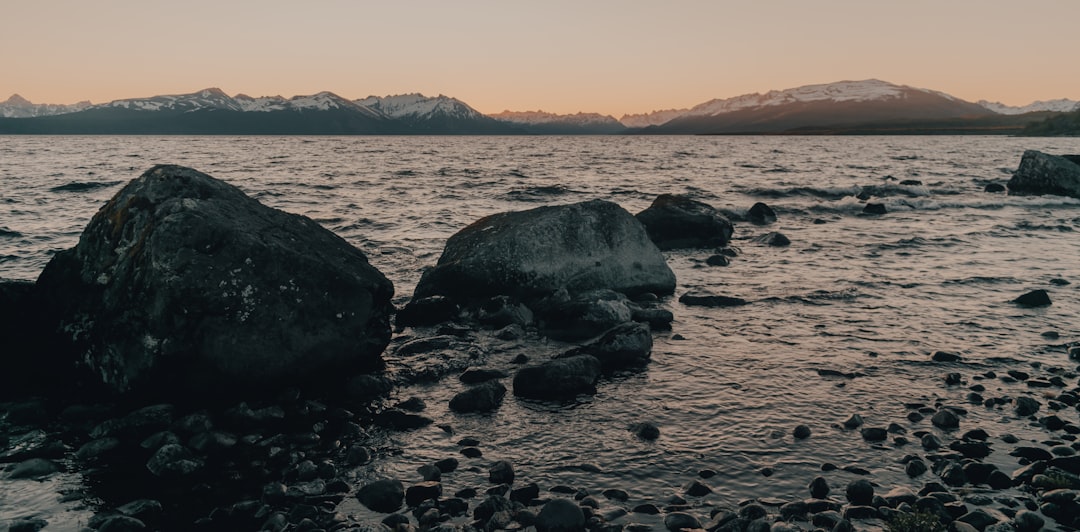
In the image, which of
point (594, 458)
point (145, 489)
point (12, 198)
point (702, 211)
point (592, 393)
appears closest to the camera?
point (145, 489)

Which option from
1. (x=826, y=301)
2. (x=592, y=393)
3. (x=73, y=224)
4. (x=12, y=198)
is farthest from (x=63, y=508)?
(x=12, y=198)

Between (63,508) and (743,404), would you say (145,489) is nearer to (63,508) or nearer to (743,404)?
(63,508)

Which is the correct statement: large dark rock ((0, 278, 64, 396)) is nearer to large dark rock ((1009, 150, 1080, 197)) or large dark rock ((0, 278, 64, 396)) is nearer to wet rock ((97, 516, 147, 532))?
wet rock ((97, 516, 147, 532))

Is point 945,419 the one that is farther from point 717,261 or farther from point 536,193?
point 536,193

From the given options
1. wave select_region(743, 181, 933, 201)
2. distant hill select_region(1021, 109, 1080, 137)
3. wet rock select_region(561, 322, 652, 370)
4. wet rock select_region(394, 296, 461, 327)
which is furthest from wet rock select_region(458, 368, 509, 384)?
distant hill select_region(1021, 109, 1080, 137)

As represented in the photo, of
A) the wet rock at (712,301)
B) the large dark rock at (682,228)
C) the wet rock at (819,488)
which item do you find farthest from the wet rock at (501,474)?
the large dark rock at (682,228)

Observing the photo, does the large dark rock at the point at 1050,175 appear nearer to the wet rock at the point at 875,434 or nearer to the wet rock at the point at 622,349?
the wet rock at the point at 622,349

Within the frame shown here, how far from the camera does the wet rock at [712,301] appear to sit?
14148 mm

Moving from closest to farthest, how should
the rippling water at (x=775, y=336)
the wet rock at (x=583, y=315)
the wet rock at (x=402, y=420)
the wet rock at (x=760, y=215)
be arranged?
the rippling water at (x=775, y=336), the wet rock at (x=402, y=420), the wet rock at (x=583, y=315), the wet rock at (x=760, y=215)

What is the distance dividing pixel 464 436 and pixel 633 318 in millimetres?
5738

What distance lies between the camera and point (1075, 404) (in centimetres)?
845

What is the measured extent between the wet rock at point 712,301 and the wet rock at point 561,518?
9042 mm

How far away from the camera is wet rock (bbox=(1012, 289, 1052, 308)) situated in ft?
44.6

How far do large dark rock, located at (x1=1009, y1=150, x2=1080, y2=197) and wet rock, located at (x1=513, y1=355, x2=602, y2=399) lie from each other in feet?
137
